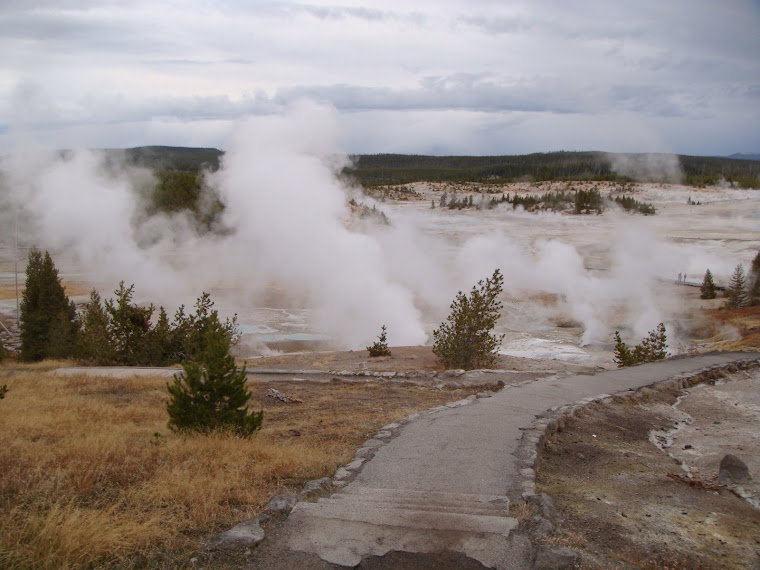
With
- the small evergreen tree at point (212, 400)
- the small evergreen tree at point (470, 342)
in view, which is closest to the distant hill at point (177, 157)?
the small evergreen tree at point (470, 342)

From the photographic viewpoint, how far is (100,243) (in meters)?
42.7

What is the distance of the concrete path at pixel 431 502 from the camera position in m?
3.77

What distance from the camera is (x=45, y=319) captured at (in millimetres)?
22578

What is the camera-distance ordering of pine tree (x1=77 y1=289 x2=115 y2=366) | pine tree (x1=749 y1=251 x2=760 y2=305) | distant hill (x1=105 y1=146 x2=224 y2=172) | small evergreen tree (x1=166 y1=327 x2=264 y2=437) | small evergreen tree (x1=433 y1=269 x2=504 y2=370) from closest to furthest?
small evergreen tree (x1=166 y1=327 x2=264 y2=437) < small evergreen tree (x1=433 y1=269 x2=504 y2=370) < pine tree (x1=77 y1=289 x2=115 y2=366) < pine tree (x1=749 y1=251 x2=760 y2=305) < distant hill (x1=105 y1=146 x2=224 y2=172)

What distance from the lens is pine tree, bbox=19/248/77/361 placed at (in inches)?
831

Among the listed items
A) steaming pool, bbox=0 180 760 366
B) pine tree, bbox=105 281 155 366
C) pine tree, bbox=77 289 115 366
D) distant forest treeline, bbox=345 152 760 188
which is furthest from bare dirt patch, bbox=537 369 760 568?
distant forest treeline, bbox=345 152 760 188

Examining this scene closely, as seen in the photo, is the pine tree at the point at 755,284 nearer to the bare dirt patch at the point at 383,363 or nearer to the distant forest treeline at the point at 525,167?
the bare dirt patch at the point at 383,363

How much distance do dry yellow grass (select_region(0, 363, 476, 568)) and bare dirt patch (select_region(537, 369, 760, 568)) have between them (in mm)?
2269

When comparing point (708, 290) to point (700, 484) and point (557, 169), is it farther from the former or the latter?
point (557, 169)

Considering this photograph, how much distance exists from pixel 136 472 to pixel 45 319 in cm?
2016

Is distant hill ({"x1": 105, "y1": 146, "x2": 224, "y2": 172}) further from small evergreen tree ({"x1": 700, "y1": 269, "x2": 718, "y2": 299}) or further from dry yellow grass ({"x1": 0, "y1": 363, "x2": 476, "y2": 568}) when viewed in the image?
dry yellow grass ({"x1": 0, "y1": 363, "x2": 476, "y2": 568})

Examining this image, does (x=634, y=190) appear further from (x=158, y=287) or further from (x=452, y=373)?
(x=452, y=373)

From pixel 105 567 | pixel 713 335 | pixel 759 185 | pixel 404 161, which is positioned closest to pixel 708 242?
pixel 713 335

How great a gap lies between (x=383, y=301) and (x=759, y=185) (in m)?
60.6
